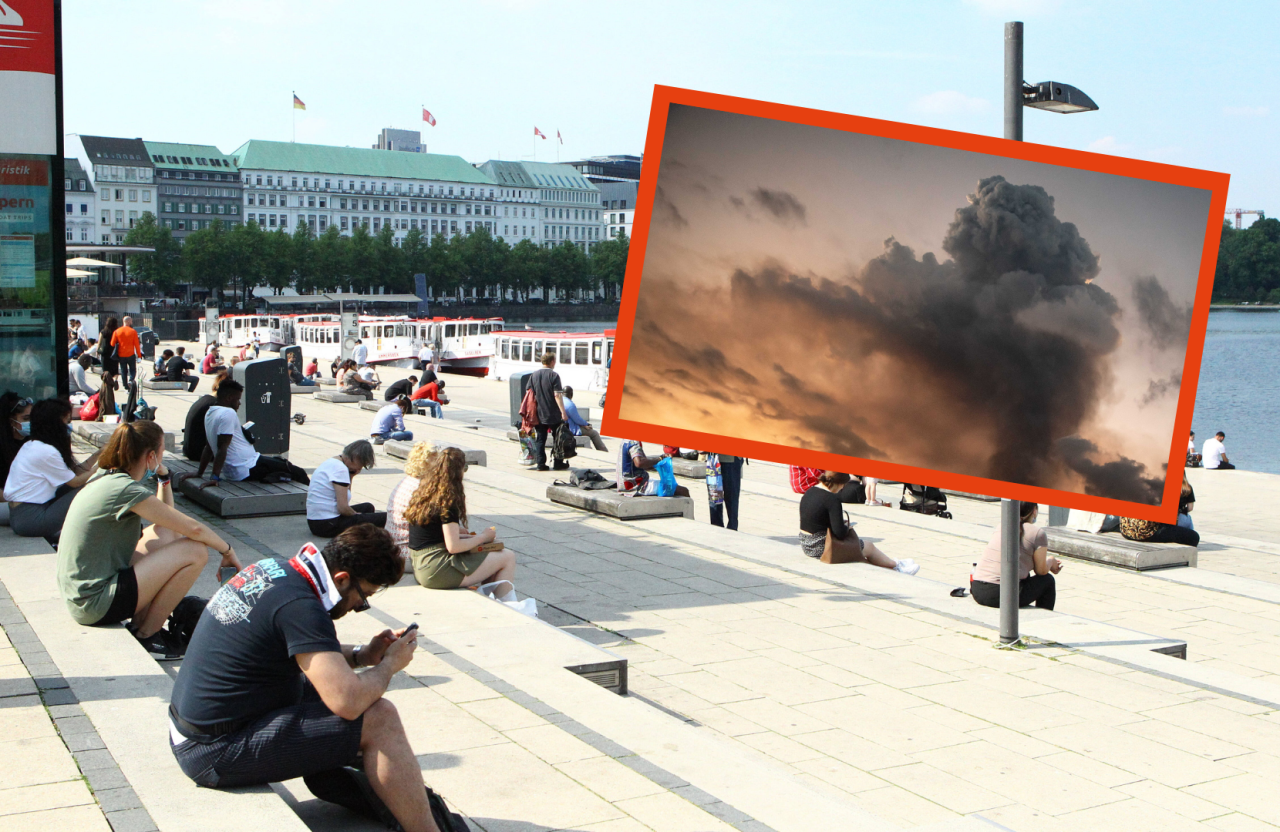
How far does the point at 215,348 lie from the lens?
3678 cm

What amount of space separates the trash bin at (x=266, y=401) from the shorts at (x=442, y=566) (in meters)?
6.77

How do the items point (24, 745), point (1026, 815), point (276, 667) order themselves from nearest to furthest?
point (276, 667) < point (24, 745) < point (1026, 815)

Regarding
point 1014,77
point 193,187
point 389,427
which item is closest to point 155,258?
point 193,187

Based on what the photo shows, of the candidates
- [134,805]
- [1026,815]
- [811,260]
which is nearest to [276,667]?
[134,805]

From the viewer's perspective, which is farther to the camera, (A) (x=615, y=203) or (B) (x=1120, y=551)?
(A) (x=615, y=203)

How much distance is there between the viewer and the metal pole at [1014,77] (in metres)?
7.25

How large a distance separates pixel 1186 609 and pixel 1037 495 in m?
7.35

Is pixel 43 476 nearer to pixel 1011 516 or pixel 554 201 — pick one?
pixel 1011 516

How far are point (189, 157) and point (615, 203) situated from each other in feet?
225

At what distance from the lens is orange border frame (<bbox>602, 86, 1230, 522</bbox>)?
3.19m

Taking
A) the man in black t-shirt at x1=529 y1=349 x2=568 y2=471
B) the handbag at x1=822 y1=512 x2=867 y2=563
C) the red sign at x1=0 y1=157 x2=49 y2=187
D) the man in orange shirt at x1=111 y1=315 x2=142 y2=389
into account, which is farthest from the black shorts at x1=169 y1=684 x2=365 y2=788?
the man in orange shirt at x1=111 y1=315 x2=142 y2=389

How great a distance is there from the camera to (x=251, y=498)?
1098 centimetres

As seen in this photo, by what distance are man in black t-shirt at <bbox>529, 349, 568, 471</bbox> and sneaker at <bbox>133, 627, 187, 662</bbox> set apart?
10.2m

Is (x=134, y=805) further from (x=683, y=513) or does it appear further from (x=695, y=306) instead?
(x=683, y=513)
